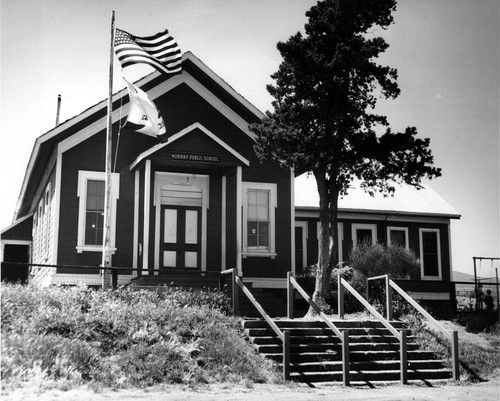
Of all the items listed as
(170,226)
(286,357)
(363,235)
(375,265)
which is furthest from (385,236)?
(286,357)

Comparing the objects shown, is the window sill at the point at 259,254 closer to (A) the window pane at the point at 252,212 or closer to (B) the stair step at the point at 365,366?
(A) the window pane at the point at 252,212

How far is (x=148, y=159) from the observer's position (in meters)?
19.4

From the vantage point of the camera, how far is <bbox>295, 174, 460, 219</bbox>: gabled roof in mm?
27766

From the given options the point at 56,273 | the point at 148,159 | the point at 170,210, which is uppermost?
the point at 148,159

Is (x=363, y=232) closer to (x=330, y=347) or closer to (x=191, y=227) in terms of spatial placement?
(x=191, y=227)

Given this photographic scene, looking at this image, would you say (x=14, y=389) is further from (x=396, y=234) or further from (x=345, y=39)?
(x=396, y=234)

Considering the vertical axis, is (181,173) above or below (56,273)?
above

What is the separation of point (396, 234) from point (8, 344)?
66.1ft

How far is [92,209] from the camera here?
64.8 ft

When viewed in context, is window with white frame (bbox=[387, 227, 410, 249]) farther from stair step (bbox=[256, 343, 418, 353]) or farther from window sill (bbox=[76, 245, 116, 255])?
window sill (bbox=[76, 245, 116, 255])

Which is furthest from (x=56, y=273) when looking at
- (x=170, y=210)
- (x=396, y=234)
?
(x=396, y=234)

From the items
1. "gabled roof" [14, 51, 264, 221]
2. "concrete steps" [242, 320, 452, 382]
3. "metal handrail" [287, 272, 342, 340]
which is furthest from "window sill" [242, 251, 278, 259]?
"concrete steps" [242, 320, 452, 382]

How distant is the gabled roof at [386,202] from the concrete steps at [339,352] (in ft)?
37.3

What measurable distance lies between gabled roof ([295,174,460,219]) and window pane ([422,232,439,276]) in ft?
3.49
